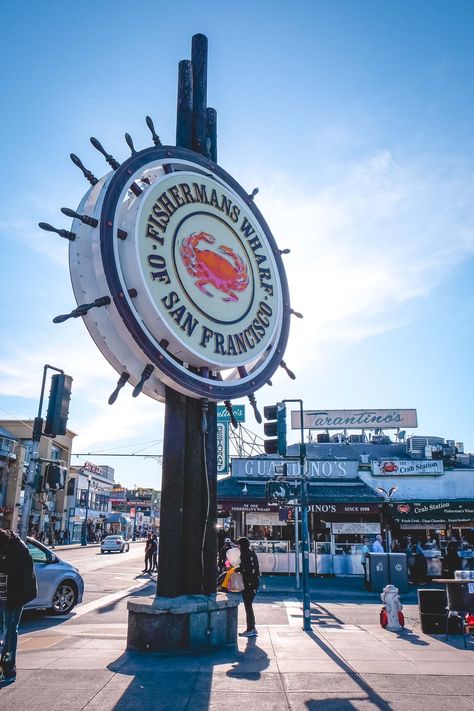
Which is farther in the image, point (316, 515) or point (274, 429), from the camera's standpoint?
point (316, 515)

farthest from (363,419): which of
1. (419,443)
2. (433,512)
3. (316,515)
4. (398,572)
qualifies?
(398,572)

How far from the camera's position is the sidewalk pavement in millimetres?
5629

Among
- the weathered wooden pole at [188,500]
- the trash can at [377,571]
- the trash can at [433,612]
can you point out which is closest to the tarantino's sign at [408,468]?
the trash can at [377,571]

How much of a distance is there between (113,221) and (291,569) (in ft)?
66.3

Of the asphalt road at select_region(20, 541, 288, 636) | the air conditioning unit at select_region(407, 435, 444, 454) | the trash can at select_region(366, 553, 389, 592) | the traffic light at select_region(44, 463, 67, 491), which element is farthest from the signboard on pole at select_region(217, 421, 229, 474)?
the traffic light at select_region(44, 463, 67, 491)

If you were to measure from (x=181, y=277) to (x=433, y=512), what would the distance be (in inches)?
851

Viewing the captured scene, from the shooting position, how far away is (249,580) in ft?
33.3

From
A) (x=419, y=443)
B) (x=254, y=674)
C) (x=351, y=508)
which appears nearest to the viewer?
(x=254, y=674)

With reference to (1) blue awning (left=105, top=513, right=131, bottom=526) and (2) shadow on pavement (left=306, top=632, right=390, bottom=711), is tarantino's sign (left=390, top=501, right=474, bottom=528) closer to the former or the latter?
(2) shadow on pavement (left=306, top=632, right=390, bottom=711)

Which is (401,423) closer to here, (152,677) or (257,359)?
(257,359)

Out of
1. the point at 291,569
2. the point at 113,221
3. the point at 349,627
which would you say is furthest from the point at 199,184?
the point at 291,569

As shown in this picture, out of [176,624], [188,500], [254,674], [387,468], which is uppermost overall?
[387,468]

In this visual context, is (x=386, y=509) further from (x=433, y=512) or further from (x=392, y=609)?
(x=392, y=609)

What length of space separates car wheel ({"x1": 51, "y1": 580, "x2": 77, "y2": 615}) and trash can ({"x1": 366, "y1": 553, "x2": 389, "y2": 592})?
33.1 feet
